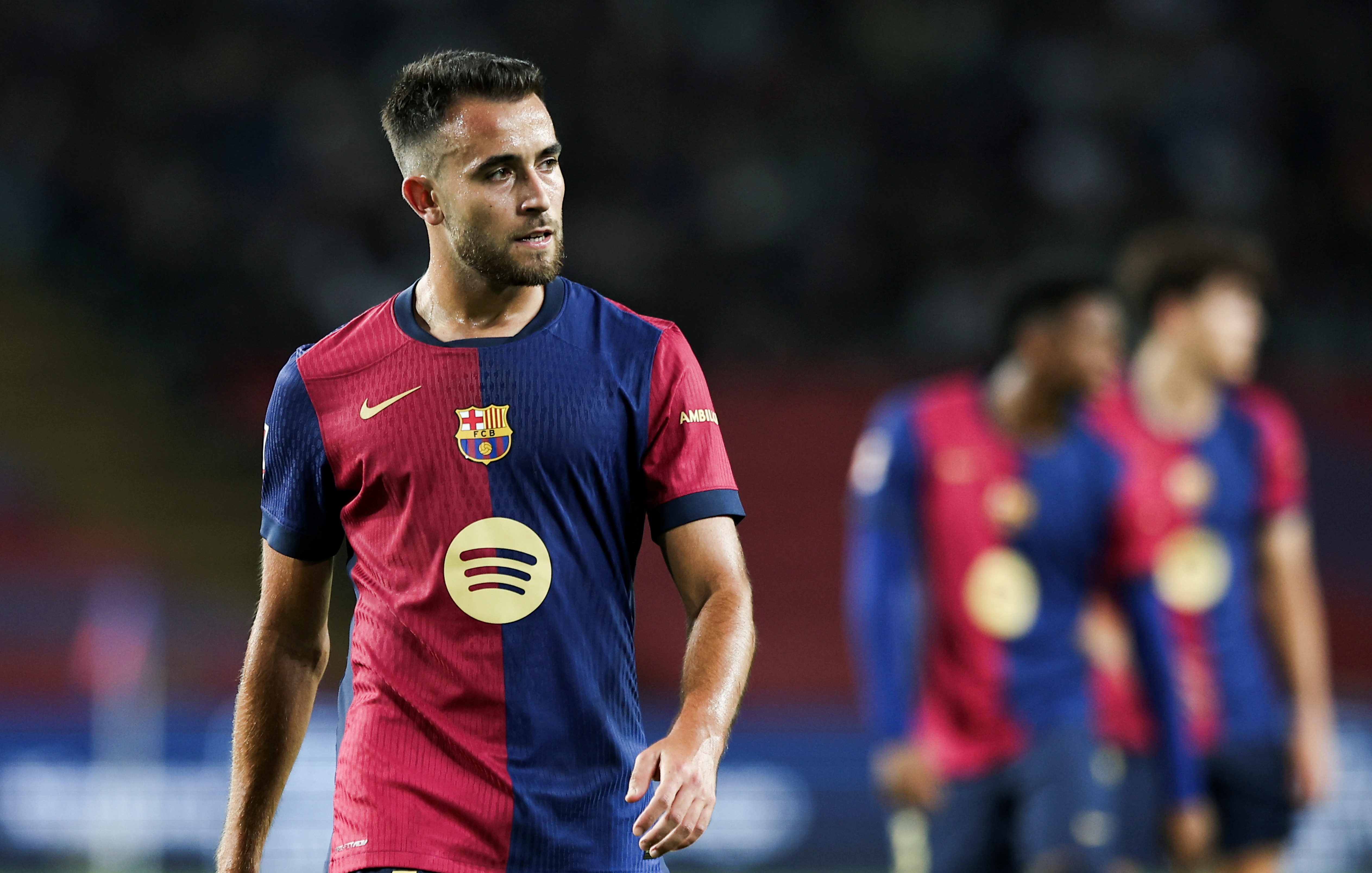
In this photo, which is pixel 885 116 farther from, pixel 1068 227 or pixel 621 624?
pixel 621 624

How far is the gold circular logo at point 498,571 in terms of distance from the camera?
3012 millimetres

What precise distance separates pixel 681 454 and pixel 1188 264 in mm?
4353

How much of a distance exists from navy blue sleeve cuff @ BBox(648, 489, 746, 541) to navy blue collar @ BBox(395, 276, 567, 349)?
411 millimetres

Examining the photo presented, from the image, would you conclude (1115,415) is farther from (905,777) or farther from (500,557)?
(500,557)

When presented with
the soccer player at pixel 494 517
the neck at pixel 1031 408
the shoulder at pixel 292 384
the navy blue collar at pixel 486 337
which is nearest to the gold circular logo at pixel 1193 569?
the neck at pixel 1031 408

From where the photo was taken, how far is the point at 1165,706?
607 cm

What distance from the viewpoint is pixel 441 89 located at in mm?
3148

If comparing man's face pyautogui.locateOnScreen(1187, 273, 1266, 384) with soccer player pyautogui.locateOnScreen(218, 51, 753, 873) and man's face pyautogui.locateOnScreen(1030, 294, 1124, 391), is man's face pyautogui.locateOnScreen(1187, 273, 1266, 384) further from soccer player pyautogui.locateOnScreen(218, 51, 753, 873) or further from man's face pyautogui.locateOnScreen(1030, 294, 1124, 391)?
soccer player pyautogui.locateOnScreen(218, 51, 753, 873)

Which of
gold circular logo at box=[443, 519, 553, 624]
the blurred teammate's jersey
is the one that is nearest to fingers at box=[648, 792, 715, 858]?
gold circular logo at box=[443, 519, 553, 624]

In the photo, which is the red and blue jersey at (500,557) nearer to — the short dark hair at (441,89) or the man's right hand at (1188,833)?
the short dark hair at (441,89)

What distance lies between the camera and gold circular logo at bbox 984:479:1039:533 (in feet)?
19.7

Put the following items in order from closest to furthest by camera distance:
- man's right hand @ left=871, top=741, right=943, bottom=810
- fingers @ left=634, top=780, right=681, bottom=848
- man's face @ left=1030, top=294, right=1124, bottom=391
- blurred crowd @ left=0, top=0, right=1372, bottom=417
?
fingers @ left=634, top=780, right=681, bottom=848 → man's right hand @ left=871, top=741, right=943, bottom=810 → man's face @ left=1030, top=294, right=1124, bottom=391 → blurred crowd @ left=0, top=0, right=1372, bottom=417

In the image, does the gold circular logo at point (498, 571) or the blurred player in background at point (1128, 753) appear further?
the blurred player in background at point (1128, 753)

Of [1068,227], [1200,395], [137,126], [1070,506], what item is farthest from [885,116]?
[1070,506]
